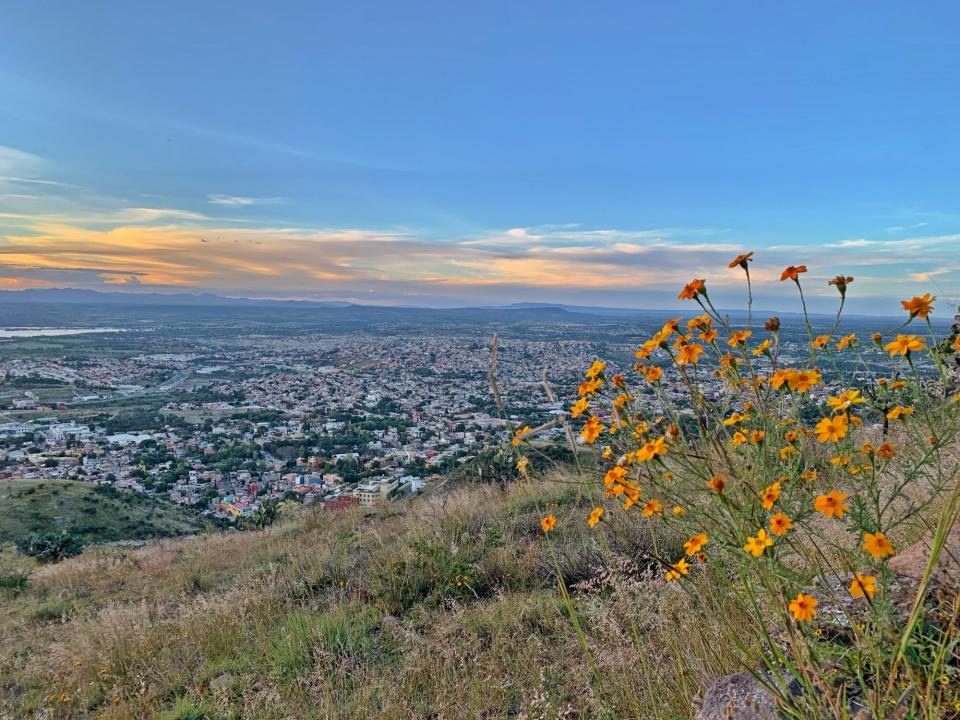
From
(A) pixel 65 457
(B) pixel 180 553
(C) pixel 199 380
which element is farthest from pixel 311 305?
(B) pixel 180 553

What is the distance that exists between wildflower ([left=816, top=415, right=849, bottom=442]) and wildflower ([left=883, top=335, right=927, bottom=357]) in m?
0.47

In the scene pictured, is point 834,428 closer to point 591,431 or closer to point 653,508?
point 653,508

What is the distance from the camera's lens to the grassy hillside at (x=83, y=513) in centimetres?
1215

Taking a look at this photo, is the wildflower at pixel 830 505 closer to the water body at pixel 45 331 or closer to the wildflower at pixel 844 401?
the wildflower at pixel 844 401

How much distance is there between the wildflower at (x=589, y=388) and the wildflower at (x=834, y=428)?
73cm

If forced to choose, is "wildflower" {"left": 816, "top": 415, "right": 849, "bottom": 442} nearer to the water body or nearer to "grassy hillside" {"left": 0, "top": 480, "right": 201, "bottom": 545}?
"grassy hillside" {"left": 0, "top": 480, "right": 201, "bottom": 545}

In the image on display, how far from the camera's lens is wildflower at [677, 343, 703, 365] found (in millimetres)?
1902

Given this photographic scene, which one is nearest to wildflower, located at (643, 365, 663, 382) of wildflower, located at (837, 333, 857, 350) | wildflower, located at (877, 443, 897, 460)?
wildflower, located at (877, 443, 897, 460)

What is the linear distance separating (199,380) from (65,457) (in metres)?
23.4

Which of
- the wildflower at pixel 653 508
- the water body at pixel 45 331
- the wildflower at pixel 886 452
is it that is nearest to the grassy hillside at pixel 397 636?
the wildflower at pixel 653 508

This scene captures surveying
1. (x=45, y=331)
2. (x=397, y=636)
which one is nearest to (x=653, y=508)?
(x=397, y=636)

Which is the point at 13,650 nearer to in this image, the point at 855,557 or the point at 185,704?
the point at 185,704

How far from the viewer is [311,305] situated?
173625mm

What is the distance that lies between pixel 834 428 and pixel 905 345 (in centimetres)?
54
